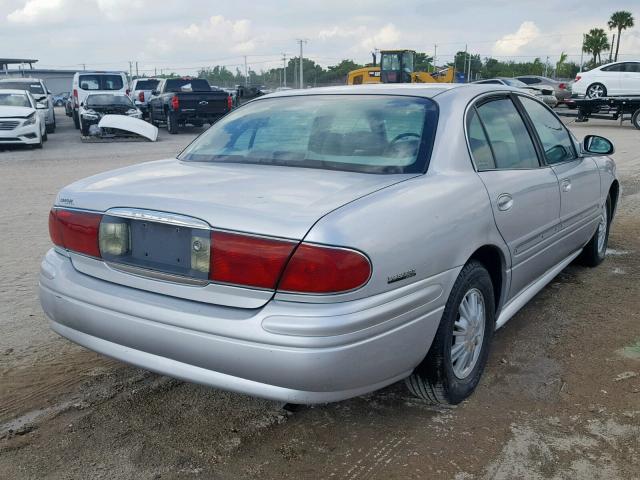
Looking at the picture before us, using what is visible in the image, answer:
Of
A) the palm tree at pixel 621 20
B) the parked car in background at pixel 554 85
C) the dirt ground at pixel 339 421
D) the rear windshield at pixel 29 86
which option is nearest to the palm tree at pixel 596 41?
the palm tree at pixel 621 20

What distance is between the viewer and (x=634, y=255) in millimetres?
5855

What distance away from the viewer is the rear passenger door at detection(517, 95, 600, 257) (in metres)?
4.05

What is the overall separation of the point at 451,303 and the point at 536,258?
3.92 feet

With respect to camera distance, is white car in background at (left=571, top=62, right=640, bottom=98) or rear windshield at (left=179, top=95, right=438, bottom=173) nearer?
rear windshield at (left=179, top=95, right=438, bottom=173)

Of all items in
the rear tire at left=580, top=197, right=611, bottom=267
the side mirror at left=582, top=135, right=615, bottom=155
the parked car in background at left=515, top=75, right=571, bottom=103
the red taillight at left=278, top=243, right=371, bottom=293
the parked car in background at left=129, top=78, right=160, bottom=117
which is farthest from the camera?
the parked car in background at left=515, top=75, right=571, bottom=103

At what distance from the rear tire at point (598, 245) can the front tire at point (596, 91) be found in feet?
66.1

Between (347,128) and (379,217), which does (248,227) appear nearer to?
(379,217)

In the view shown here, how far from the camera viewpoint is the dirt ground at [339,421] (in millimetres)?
2582

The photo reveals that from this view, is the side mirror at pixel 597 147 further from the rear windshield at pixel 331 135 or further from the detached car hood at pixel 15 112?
the detached car hood at pixel 15 112

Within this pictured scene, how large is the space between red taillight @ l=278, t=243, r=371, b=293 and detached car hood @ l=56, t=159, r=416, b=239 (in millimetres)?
89

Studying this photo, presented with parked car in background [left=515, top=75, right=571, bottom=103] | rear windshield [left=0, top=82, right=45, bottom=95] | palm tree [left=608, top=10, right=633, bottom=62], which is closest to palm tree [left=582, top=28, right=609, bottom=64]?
palm tree [left=608, top=10, right=633, bottom=62]

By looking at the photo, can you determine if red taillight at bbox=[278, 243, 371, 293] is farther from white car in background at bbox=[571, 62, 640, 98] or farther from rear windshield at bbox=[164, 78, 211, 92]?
white car in background at bbox=[571, 62, 640, 98]

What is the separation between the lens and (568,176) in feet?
13.5

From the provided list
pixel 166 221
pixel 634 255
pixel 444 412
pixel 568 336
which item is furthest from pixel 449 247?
pixel 634 255
